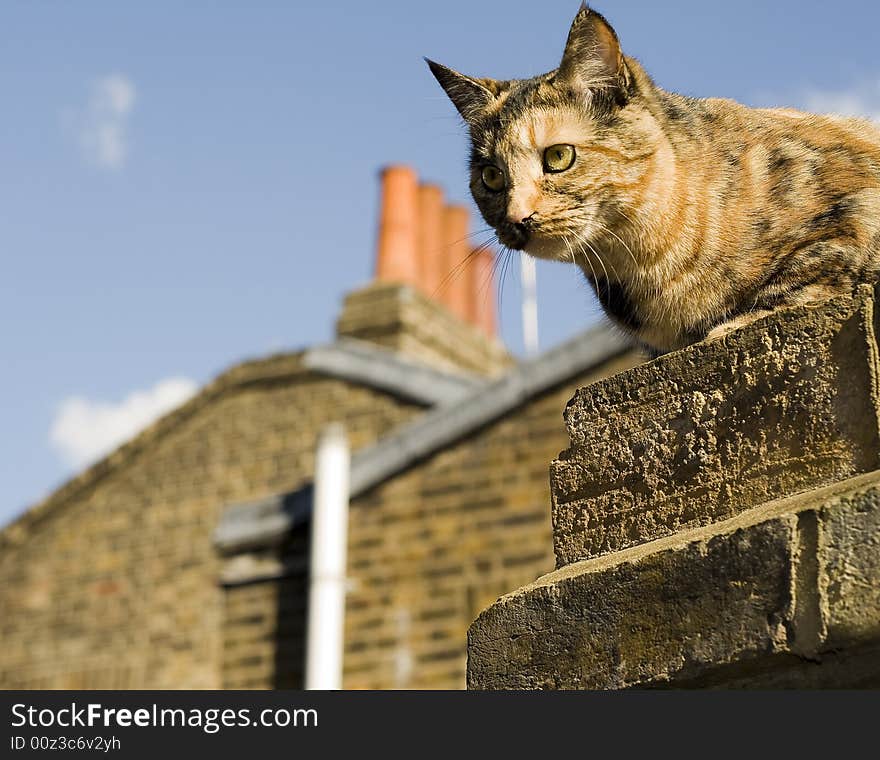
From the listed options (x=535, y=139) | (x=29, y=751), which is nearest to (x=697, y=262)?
(x=535, y=139)

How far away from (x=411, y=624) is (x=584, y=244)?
732cm

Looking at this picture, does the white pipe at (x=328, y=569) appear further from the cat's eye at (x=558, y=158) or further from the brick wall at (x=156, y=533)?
the cat's eye at (x=558, y=158)

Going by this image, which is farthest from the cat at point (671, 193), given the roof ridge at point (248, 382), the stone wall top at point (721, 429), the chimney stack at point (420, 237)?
the chimney stack at point (420, 237)

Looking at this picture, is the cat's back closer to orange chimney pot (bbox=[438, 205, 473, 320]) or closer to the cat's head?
the cat's head

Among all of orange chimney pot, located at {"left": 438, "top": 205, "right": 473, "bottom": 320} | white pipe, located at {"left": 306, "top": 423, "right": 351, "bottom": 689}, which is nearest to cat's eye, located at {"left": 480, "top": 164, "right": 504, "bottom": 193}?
white pipe, located at {"left": 306, "top": 423, "right": 351, "bottom": 689}

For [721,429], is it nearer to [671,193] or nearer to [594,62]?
[671,193]

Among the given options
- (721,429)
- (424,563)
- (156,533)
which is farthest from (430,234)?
(721,429)

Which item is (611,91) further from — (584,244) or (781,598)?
(781,598)

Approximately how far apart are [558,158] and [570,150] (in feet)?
0.13

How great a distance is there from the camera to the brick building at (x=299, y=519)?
35.3 ft

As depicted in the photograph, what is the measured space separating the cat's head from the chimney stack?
1387cm

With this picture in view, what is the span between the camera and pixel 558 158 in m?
4.00

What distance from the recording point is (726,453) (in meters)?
3.07

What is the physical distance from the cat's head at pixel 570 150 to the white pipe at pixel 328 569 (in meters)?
6.79
